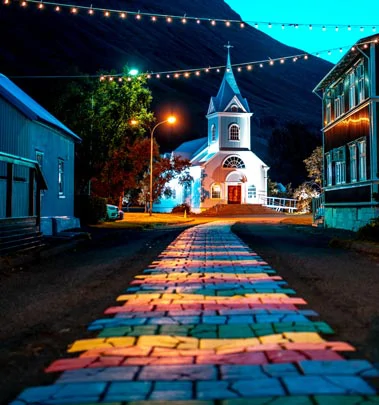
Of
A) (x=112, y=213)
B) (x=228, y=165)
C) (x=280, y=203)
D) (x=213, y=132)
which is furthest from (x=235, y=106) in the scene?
(x=112, y=213)

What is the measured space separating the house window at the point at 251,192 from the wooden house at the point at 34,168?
3490 centimetres

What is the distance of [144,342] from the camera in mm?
5348

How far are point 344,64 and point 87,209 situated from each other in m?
15.5

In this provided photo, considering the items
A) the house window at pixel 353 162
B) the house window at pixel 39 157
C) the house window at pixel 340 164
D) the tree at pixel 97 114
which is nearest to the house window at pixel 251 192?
the tree at pixel 97 114

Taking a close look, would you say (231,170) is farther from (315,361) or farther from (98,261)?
(315,361)

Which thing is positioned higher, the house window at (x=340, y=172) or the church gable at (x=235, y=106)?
the church gable at (x=235, y=106)

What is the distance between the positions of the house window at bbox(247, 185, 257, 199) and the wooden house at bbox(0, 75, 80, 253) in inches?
1374

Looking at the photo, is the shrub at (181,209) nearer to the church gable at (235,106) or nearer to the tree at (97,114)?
the church gable at (235,106)

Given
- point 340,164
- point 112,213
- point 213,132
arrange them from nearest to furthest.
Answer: point 340,164 → point 112,213 → point 213,132

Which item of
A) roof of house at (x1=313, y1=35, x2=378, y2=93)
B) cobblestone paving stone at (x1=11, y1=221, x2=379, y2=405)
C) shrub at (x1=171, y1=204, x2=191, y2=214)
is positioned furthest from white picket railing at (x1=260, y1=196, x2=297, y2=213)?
cobblestone paving stone at (x1=11, y1=221, x2=379, y2=405)

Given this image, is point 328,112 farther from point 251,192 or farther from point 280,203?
point 280,203

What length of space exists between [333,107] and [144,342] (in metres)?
26.9

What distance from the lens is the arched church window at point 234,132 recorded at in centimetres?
6025

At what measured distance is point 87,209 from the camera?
31.0 metres
